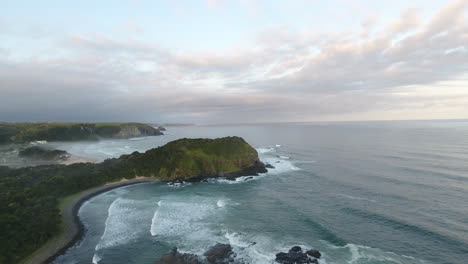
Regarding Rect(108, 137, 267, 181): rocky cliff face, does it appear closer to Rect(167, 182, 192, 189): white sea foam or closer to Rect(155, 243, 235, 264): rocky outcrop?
Rect(167, 182, 192, 189): white sea foam

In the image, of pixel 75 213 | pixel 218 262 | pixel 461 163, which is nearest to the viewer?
pixel 218 262

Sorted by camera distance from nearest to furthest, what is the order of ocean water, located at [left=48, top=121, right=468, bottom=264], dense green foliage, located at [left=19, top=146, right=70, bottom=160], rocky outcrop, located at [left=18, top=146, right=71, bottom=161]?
ocean water, located at [left=48, top=121, right=468, bottom=264], rocky outcrop, located at [left=18, top=146, right=71, bottom=161], dense green foliage, located at [left=19, top=146, right=70, bottom=160]

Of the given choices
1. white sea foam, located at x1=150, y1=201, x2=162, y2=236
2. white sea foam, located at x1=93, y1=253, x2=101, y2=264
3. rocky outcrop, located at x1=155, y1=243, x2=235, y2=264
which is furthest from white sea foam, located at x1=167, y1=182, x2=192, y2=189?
rocky outcrop, located at x1=155, y1=243, x2=235, y2=264

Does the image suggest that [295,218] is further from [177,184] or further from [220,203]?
[177,184]

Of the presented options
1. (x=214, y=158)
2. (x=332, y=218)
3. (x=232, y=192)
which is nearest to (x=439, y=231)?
(x=332, y=218)

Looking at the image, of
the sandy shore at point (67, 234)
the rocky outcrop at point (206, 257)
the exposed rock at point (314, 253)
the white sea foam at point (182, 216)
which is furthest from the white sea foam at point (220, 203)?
the sandy shore at point (67, 234)

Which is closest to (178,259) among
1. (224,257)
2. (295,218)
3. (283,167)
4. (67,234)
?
(224,257)

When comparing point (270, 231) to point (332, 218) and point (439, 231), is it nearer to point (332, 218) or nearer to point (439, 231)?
point (332, 218)
